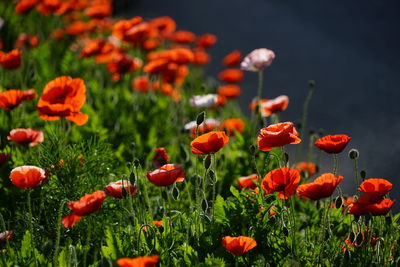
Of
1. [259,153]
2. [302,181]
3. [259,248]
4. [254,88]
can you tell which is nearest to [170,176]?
[259,248]

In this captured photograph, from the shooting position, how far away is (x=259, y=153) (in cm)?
321

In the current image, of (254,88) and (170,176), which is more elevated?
(170,176)

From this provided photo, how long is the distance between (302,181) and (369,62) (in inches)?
53.7

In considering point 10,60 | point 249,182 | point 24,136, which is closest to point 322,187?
point 249,182

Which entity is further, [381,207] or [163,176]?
[163,176]

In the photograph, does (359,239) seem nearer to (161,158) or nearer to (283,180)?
(283,180)

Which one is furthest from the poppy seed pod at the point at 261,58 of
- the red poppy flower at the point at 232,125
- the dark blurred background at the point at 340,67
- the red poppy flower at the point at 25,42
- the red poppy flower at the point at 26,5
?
the red poppy flower at the point at 25,42

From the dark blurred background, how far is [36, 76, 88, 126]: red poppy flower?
4.68 feet

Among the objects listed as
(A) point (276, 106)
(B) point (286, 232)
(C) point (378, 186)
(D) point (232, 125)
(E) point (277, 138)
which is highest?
(E) point (277, 138)

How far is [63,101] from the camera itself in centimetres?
257

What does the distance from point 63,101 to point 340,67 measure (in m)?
2.13

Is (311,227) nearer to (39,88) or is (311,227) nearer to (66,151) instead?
(66,151)

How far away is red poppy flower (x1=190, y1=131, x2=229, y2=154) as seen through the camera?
1948mm

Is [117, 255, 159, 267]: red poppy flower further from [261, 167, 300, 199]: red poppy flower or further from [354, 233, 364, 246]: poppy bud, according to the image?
[354, 233, 364, 246]: poppy bud
